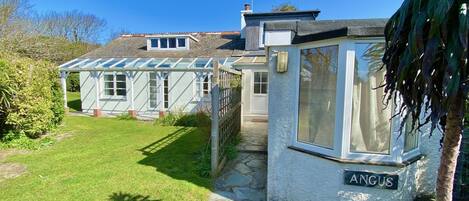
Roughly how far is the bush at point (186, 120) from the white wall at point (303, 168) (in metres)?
7.39

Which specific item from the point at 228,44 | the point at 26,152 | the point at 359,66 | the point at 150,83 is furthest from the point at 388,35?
the point at 228,44

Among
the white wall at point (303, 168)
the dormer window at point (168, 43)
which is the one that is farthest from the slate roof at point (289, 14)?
the white wall at point (303, 168)

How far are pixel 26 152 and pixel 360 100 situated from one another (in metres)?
9.22

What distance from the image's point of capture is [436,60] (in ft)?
6.78

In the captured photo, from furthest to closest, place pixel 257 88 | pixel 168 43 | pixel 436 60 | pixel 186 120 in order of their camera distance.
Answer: pixel 168 43 → pixel 257 88 → pixel 186 120 → pixel 436 60

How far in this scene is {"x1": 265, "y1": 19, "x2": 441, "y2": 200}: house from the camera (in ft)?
12.8

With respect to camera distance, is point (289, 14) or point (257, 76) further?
point (289, 14)

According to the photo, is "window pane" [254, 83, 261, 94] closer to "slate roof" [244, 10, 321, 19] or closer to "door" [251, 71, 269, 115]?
"door" [251, 71, 269, 115]

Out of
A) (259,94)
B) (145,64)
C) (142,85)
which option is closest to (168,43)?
(145,64)

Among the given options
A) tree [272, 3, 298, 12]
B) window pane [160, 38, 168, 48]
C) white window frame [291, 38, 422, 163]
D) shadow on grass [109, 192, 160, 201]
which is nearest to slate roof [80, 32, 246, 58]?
window pane [160, 38, 168, 48]

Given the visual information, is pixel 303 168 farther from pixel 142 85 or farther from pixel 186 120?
pixel 142 85

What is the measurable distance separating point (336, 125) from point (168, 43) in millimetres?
16926

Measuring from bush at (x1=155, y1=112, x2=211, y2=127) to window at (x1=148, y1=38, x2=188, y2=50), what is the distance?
747 centimetres

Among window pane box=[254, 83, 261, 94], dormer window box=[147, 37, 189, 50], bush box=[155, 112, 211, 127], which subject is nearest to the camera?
bush box=[155, 112, 211, 127]
